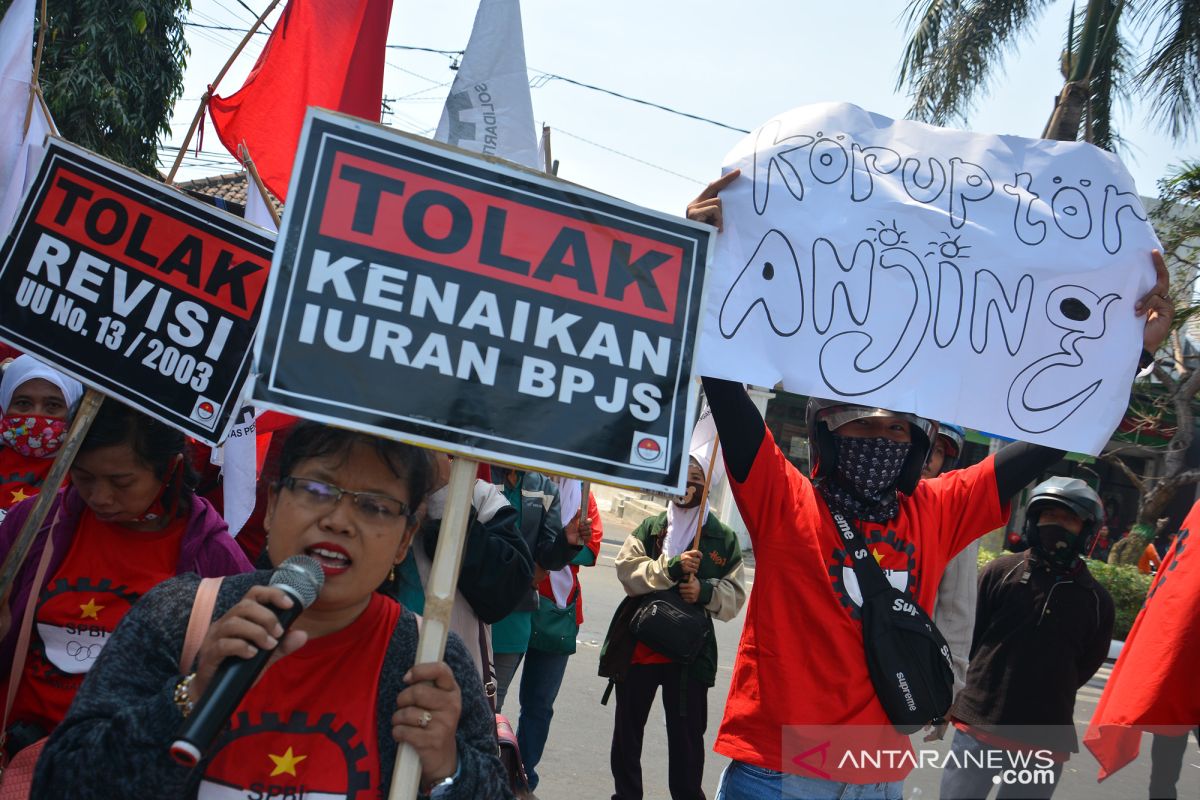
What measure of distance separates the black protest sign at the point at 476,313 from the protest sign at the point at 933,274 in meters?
0.62

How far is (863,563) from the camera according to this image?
2781 millimetres

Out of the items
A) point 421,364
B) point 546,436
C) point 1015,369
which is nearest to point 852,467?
point 1015,369

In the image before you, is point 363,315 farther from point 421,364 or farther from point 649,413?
point 649,413

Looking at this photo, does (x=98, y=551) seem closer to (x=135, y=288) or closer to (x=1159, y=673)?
(x=135, y=288)

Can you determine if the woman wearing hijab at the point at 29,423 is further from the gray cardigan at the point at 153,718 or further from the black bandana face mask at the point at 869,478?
the black bandana face mask at the point at 869,478

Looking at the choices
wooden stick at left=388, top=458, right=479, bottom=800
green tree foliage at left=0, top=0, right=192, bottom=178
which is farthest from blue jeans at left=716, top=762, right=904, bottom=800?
green tree foliage at left=0, top=0, right=192, bottom=178

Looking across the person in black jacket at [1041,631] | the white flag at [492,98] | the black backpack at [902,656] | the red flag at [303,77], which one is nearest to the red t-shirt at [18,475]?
the red flag at [303,77]

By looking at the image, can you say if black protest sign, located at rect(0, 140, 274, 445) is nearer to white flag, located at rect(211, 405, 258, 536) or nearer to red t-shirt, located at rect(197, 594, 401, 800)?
white flag, located at rect(211, 405, 258, 536)

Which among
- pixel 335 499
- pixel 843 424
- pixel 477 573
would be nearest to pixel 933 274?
pixel 843 424

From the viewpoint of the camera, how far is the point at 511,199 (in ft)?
6.88

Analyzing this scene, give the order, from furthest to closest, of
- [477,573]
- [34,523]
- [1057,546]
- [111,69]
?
1. [111,69]
2. [1057,546]
3. [477,573]
4. [34,523]

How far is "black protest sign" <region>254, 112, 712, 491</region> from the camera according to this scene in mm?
1920

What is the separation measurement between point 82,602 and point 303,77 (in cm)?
308

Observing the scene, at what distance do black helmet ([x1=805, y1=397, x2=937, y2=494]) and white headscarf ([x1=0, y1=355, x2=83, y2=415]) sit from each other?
9.06ft
